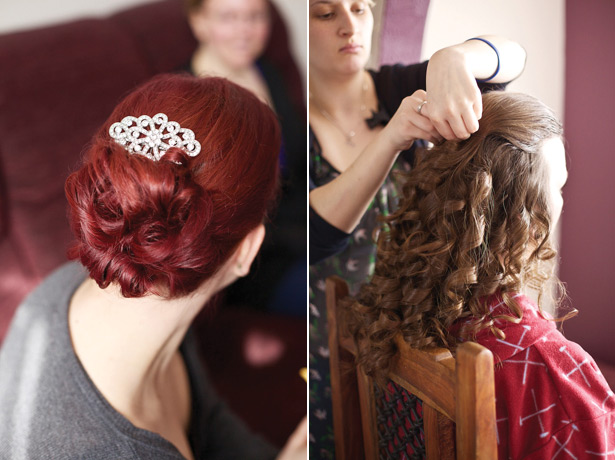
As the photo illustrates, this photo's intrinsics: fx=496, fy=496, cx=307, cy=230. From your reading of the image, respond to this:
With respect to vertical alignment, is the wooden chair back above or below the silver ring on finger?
below

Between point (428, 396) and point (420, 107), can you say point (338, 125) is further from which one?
point (428, 396)

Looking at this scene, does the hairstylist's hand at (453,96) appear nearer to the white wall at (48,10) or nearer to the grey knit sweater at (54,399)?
the white wall at (48,10)

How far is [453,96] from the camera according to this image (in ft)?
2.67

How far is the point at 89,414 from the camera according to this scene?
33.3 inches

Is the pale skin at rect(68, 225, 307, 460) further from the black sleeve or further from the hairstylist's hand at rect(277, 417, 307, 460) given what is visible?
the black sleeve

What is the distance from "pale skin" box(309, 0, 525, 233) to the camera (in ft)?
2.67

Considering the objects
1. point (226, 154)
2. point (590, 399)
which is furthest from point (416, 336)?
point (226, 154)

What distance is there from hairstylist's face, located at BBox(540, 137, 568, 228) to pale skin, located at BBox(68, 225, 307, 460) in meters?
0.52

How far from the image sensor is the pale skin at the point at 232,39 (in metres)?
0.95

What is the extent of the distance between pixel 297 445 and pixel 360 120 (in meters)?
0.73

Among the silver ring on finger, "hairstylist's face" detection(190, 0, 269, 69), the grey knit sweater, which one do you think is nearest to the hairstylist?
the silver ring on finger

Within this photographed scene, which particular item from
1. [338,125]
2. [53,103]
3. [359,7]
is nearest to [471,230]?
[338,125]

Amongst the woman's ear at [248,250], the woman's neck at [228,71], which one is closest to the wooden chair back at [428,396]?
the woman's ear at [248,250]

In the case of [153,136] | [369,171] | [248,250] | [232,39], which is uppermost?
[232,39]
